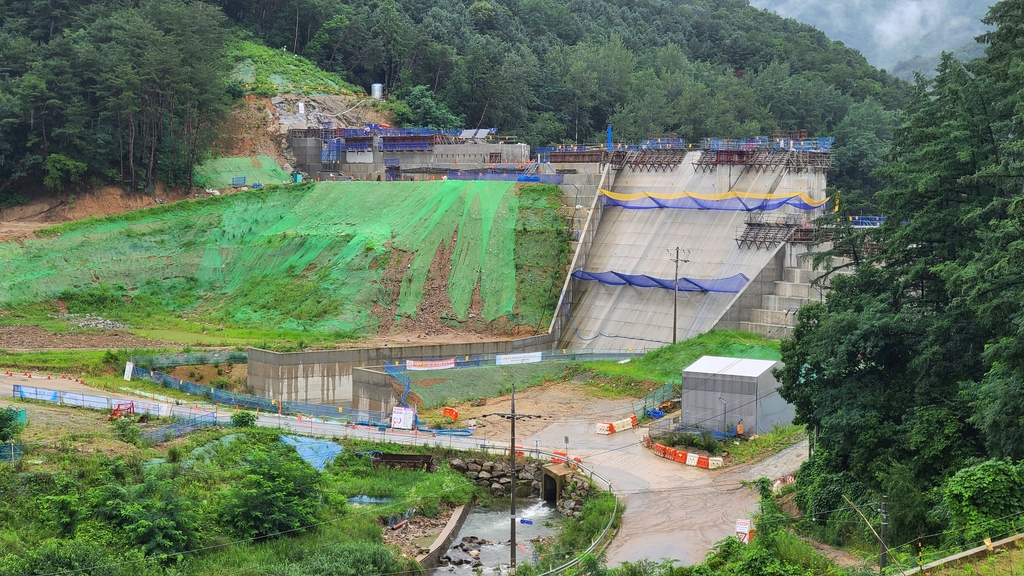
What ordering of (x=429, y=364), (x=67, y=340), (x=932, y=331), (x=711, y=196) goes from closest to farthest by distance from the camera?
(x=932, y=331), (x=429, y=364), (x=67, y=340), (x=711, y=196)

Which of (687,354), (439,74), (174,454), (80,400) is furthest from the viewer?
(439,74)

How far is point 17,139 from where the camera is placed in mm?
76250

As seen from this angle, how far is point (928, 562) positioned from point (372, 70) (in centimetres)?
8683

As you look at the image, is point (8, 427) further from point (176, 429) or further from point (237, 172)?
point (237, 172)

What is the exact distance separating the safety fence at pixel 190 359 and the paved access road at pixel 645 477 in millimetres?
4286

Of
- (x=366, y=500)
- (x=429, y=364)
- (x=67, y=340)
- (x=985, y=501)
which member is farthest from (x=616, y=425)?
(x=67, y=340)

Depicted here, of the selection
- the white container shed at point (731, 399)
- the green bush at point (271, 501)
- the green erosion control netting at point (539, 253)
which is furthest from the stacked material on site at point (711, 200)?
the green bush at point (271, 501)

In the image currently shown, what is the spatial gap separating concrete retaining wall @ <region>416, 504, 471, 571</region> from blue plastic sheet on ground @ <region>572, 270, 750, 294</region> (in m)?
22.4

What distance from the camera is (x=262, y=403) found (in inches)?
2005

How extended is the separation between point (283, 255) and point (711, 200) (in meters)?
24.9

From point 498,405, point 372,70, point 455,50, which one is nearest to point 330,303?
point 498,405

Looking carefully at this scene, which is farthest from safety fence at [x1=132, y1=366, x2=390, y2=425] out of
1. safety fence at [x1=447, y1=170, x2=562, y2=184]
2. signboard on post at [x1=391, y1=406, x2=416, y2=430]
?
safety fence at [x1=447, y1=170, x2=562, y2=184]

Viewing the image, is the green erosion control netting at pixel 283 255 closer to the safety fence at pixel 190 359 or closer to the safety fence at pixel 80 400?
the safety fence at pixel 190 359

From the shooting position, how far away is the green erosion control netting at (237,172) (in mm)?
78875
